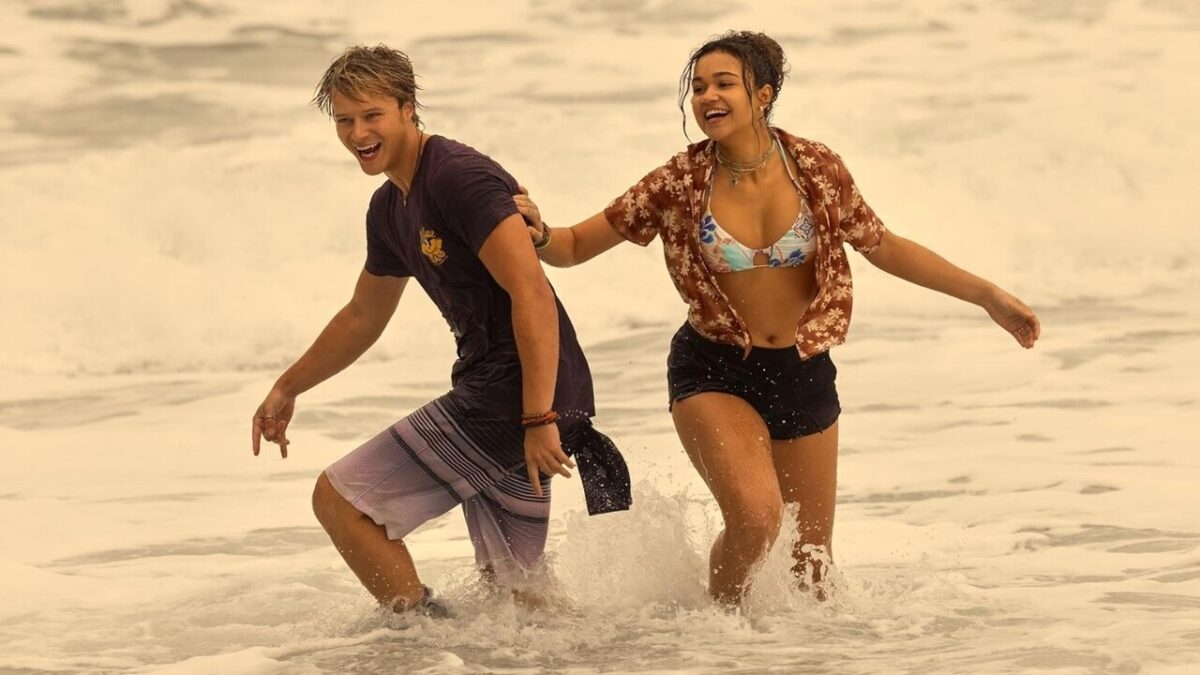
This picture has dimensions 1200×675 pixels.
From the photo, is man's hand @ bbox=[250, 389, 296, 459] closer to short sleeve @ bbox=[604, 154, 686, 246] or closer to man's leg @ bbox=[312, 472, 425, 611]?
man's leg @ bbox=[312, 472, 425, 611]

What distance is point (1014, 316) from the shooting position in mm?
5254

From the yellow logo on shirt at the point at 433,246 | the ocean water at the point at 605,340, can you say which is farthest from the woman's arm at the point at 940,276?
the yellow logo on shirt at the point at 433,246

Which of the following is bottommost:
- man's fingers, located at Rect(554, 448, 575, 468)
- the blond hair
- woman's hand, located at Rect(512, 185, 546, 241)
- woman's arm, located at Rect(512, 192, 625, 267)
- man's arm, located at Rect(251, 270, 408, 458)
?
man's fingers, located at Rect(554, 448, 575, 468)

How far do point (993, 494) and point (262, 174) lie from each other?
9830mm

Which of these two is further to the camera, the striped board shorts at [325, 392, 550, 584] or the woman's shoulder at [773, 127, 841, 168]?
the woman's shoulder at [773, 127, 841, 168]

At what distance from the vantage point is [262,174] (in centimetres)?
1578

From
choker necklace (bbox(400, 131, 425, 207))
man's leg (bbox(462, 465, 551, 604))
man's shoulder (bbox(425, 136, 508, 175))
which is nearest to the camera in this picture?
man's shoulder (bbox(425, 136, 508, 175))

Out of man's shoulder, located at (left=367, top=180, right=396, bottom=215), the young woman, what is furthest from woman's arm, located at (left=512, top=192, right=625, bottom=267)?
man's shoulder, located at (left=367, top=180, right=396, bottom=215)

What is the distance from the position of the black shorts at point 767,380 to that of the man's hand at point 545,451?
2.01 feet

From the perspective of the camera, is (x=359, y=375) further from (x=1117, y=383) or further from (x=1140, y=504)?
(x=1140, y=504)

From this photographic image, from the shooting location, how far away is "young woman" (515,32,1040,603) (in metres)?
4.96

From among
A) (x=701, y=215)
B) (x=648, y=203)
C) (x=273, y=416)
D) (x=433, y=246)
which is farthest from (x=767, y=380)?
(x=273, y=416)

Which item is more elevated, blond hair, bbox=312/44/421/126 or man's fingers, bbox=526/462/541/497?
blond hair, bbox=312/44/421/126

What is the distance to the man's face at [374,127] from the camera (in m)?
4.63
